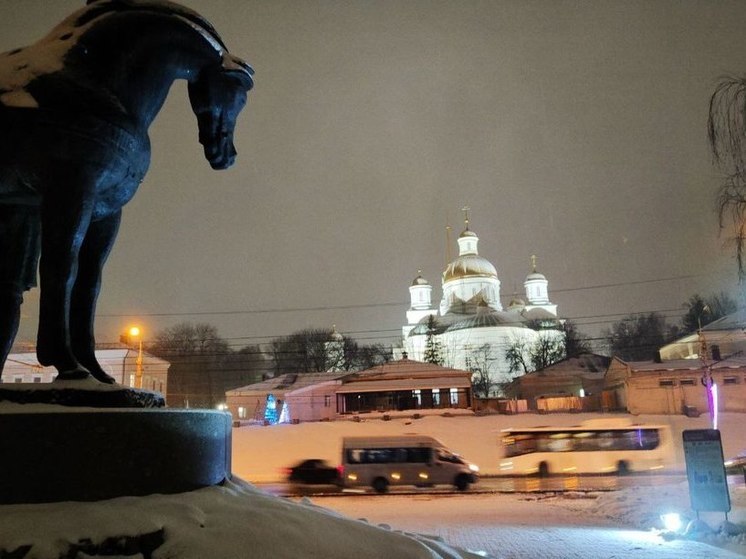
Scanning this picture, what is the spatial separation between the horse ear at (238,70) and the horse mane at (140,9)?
0.24 metres

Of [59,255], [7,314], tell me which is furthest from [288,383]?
[59,255]

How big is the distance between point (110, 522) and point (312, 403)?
48.5 meters

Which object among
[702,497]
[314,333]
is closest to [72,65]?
[702,497]

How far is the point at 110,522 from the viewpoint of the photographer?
9.80ft

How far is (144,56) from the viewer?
13.4ft

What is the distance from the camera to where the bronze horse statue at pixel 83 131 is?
3.76 meters

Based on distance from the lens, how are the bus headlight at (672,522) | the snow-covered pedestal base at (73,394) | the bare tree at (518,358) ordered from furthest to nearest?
the bare tree at (518,358) < the bus headlight at (672,522) < the snow-covered pedestal base at (73,394)

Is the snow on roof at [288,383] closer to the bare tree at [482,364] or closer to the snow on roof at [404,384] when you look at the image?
the snow on roof at [404,384]

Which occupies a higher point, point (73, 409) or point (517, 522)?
point (73, 409)

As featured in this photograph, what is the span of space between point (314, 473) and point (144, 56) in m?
22.3

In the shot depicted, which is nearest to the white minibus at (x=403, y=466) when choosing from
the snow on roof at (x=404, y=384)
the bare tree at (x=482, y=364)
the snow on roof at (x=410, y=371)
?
the snow on roof at (x=404, y=384)

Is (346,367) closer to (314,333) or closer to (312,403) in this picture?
(314,333)

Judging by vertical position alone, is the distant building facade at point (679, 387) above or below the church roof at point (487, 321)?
below

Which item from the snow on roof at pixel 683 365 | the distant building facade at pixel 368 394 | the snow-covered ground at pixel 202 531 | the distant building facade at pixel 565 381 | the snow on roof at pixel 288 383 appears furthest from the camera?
the distant building facade at pixel 565 381
